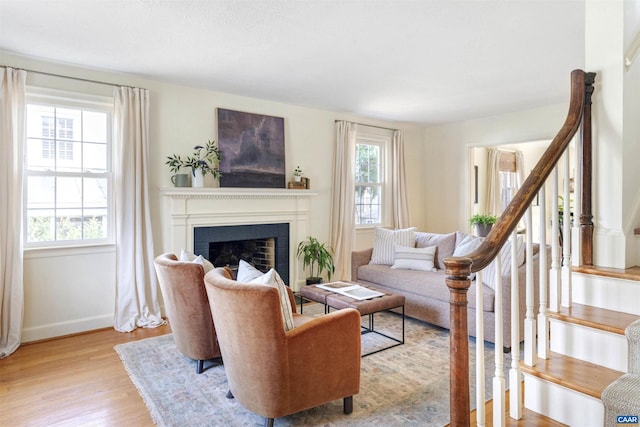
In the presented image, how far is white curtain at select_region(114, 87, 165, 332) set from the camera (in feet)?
12.3

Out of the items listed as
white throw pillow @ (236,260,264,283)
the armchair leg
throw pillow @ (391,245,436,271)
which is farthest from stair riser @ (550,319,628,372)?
throw pillow @ (391,245,436,271)

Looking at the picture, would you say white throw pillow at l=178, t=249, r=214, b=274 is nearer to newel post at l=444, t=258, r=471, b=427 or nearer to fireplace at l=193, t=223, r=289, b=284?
fireplace at l=193, t=223, r=289, b=284

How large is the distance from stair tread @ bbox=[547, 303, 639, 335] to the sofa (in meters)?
1.23

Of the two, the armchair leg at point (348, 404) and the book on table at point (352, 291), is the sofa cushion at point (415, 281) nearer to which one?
the book on table at point (352, 291)

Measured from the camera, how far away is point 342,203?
5.48 metres

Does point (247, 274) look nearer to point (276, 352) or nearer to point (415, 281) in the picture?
point (276, 352)

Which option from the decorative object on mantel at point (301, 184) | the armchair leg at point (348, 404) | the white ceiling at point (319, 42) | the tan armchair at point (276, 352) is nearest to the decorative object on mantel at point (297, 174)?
the decorative object on mantel at point (301, 184)

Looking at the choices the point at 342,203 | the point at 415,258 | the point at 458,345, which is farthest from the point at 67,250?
the point at 458,345

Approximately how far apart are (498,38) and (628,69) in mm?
1384

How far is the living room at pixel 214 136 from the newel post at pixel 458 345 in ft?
3.63

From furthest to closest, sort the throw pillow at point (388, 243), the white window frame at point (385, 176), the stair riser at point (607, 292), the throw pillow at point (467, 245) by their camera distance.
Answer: the white window frame at point (385, 176) → the throw pillow at point (388, 243) → the throw pillow at point (467, 245) → the stair riser at point (607, 292)

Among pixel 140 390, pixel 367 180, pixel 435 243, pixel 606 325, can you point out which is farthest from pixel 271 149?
pixel 606 325

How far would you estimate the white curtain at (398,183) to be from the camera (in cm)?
617

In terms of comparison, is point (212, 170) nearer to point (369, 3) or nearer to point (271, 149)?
point (271, 149)
